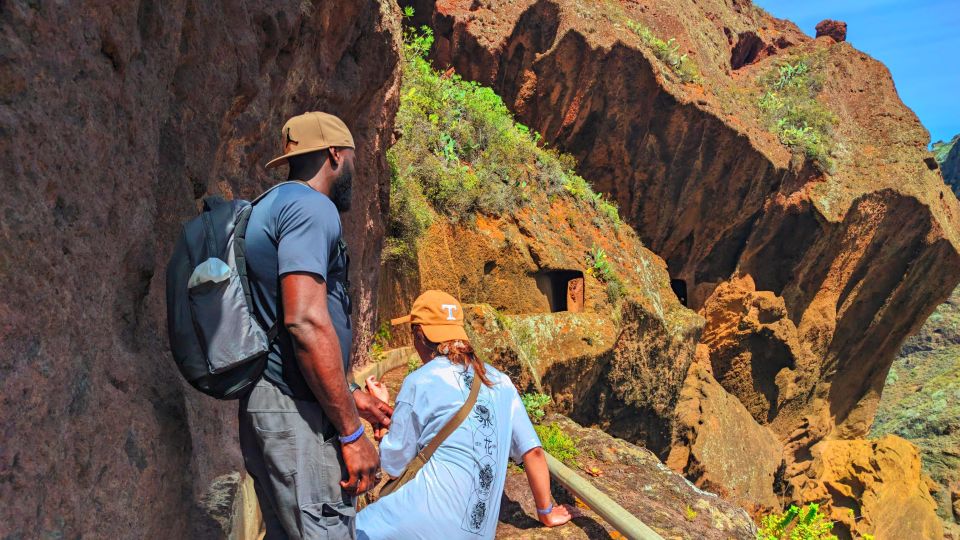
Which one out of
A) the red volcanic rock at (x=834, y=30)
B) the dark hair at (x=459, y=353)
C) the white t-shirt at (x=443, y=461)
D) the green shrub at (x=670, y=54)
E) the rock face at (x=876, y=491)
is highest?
the red volcanic rock at (x=834, y=30)

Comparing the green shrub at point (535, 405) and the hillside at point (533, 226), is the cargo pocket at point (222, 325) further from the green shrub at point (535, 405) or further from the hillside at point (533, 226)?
the green shrub at point (535, 405)

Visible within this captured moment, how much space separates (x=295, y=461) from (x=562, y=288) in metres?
8.48

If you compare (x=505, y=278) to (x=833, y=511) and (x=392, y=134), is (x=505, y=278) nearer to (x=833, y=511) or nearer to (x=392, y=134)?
(x=392, y=134)

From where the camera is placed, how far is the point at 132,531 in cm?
197

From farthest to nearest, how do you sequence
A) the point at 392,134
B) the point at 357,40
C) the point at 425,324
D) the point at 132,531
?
the point at 392,134
the point at 357,40
the point at 425,324
the point at 132,531

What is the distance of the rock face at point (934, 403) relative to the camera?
22953 millimetres

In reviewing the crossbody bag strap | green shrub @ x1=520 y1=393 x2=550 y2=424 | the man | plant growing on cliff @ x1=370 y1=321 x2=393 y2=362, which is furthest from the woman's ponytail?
plant growing on cliff @ x1=370 y1=321 x2=393 y2=362

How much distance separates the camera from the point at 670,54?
15.7 metres

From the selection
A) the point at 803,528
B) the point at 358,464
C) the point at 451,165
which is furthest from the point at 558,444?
the point at 451,165

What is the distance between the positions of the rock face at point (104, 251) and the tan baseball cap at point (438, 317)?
889 mm

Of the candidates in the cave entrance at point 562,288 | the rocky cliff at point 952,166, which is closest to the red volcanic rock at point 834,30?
the cave entrance at point 562,288

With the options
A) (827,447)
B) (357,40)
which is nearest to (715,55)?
(827,447)

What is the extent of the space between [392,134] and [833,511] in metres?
13.9

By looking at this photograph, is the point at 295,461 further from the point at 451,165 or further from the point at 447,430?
the point at 451,165
